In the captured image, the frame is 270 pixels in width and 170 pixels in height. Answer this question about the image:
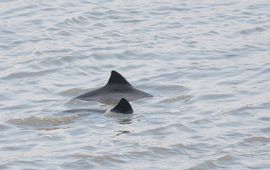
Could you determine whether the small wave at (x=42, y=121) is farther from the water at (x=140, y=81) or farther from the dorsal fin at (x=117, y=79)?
the dorsal fin at (x=117, y=79)

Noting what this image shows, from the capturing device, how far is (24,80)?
58.8ft

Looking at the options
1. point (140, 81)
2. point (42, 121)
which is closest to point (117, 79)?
point (140, 81)

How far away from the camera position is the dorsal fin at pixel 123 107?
49.2 feet

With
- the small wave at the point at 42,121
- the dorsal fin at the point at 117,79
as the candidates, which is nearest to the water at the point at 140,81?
the small wave at the point at 42,121

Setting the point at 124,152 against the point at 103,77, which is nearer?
the point at 124,152

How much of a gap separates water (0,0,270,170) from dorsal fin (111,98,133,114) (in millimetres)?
124

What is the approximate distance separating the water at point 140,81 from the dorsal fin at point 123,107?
0.41ft

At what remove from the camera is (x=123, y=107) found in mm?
15117

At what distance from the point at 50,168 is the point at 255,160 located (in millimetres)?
2422

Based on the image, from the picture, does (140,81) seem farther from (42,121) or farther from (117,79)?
(42,121)

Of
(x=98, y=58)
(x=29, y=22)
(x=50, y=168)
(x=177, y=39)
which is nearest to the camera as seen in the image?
(x=50, y=168)

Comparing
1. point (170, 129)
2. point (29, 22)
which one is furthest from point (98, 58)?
point (170, 129)

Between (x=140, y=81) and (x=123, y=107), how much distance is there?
8.61 ft

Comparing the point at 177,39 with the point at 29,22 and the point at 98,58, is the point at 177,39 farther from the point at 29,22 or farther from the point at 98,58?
the point at 29,22
